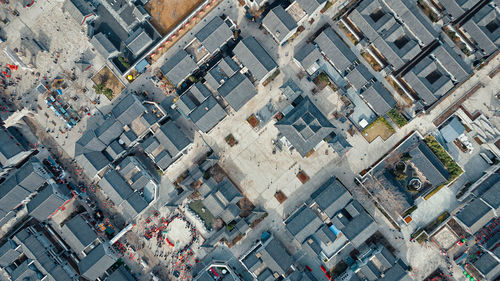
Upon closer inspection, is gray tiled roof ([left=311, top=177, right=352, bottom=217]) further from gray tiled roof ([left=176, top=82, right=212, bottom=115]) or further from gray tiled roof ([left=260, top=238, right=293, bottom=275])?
gray tiled roof ([left=176, top=82, right=212, bottom=115])

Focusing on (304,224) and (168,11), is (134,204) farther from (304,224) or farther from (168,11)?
(168,11)

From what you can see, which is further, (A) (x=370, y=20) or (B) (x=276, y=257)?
(B) (x=276, y=257)

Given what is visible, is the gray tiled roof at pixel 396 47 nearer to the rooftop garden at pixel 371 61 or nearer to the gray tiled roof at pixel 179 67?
the rooftop garden at pixel 371 61

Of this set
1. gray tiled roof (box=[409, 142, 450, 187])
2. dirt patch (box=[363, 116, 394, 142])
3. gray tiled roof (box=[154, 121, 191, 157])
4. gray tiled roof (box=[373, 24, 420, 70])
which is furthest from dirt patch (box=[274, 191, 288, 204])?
gray tiled roof (box=[373, 24, 420, 70])

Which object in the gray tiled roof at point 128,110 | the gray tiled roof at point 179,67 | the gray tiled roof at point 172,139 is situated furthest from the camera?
the gray tiled roof at point 128,110

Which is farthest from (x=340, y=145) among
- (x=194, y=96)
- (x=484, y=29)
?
(x=484, y=29)

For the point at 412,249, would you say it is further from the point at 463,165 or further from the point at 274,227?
the point at 274,227

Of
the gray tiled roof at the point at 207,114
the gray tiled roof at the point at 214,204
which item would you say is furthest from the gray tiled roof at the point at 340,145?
the gray tiled roof at the point at 214,204
